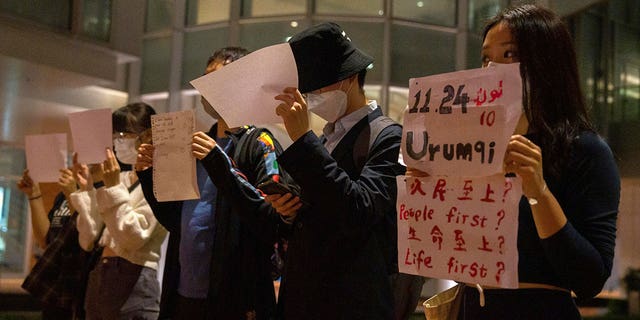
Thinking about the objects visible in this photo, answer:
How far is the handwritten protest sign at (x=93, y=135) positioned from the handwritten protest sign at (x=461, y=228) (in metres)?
2.07

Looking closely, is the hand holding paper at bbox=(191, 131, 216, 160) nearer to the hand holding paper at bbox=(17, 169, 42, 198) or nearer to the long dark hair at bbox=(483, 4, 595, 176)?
the long dark hair at bbox=(483, 4, 595, 176)

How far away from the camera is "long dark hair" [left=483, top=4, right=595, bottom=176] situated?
174 centimetres

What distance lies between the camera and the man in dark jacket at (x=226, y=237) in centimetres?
259

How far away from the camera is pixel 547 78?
174cm

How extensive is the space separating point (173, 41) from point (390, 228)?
3745mm

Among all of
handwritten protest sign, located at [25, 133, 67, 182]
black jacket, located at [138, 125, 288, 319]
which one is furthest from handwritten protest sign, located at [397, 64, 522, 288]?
handwritten protest sign, located at [25, 133, 67, 182]

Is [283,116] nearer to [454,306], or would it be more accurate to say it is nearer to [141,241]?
[454,306]

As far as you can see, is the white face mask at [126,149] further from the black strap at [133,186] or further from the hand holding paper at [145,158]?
the hand holding paper at [145,158]

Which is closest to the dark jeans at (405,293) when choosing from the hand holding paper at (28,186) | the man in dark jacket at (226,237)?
the man in dark jacket at (226,237)

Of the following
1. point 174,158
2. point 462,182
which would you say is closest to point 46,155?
point 174,158

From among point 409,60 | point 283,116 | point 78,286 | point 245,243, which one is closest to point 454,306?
point 283,116

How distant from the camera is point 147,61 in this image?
18.8ft

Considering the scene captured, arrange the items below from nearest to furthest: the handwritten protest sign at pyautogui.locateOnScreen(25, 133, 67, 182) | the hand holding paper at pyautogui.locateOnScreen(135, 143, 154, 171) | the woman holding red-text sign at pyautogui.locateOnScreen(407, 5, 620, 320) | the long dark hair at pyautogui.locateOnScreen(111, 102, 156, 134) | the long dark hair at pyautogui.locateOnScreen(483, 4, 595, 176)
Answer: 1. the woman holding red-text sign at pyautogui.locateOnScreen(407, 5, 620, 320)
2. the long dark hair at pyautogui.locateOnScreen(483, 4, 595, 176)
3. the hand holding paper at pyautogui.locateOnScreen(135, 143, 154, 171)
4. the long dark hair at pyautogui.locateOnScreen(111, 102, 156, 134)
5. the handwritten protest sign at pyautogui.locateOnScreen(25, 133, 67, 182)

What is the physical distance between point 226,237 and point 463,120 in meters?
1.25
